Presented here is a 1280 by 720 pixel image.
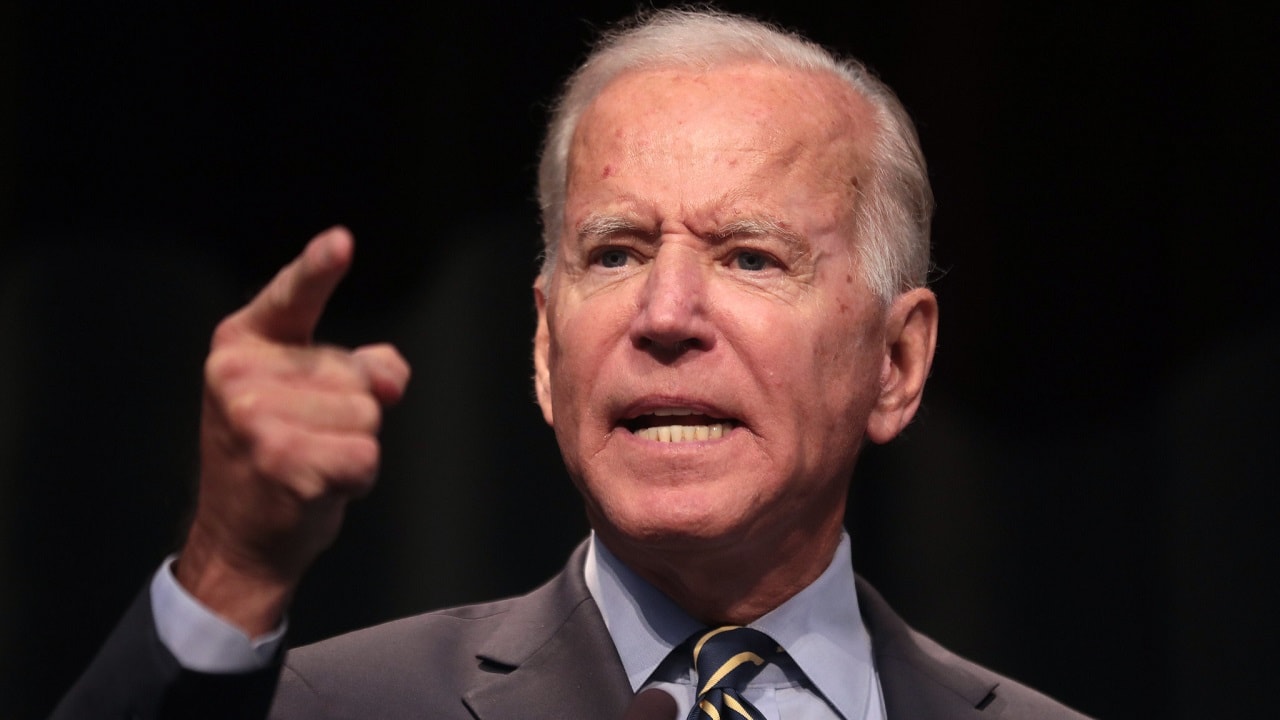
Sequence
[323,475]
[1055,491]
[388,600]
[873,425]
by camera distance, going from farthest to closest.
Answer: [1055,491], [388,600], [873,425], [323,475]

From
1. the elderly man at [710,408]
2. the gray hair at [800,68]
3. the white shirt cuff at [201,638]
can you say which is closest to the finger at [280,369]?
the white shirt cuff at [201,638]

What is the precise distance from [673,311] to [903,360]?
519mm

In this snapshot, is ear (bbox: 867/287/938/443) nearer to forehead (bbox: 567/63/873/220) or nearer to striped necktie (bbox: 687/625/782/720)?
forehead (bbox: 567/63/873/220)

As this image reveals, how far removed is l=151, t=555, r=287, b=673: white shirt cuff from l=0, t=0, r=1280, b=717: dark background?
1.28m

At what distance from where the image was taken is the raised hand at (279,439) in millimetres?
1305

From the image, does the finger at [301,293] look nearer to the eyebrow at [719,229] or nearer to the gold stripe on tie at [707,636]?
the eyebrow at [719,229]

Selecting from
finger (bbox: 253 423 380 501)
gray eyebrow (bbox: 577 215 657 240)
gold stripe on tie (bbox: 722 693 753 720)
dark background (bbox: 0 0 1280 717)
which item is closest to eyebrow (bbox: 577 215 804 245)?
gray eyebrow (bbox: 577 215 657 240)

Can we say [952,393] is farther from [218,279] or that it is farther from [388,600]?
[218,279]

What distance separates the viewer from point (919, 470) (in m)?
3.07

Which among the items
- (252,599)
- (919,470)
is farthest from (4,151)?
(919,470)

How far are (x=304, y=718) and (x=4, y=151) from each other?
1.41 metres

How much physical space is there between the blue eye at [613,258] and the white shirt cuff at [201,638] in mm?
812

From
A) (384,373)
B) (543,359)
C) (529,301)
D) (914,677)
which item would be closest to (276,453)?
(384,373)

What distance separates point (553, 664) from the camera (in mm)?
1898
